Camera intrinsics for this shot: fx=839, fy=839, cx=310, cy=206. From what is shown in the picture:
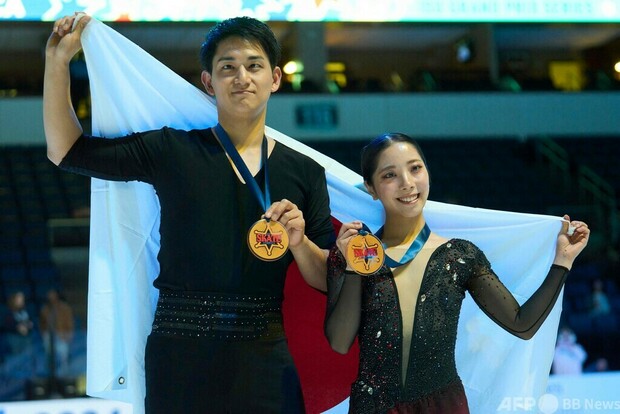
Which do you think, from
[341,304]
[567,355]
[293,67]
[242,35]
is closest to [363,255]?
[341,304]

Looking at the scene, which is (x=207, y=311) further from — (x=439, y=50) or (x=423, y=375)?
(x=439, y=50)

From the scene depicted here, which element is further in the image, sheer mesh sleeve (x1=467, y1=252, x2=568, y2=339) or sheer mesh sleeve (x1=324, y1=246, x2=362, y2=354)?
sheer mesh sleeve (x1=467, y1=252, x2=568, y2=339)

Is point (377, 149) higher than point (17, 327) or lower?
higher

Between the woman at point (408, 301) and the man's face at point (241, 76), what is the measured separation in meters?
0.34

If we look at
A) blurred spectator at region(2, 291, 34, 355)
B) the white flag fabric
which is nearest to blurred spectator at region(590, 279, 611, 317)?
blurred spectator at region(2, 291, 34, 355)

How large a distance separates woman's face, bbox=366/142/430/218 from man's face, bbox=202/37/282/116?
1.14 feet

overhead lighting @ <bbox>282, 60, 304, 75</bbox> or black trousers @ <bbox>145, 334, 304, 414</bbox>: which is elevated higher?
overhead lighting @ <bbox>282, 60, 304, 75</bbox>

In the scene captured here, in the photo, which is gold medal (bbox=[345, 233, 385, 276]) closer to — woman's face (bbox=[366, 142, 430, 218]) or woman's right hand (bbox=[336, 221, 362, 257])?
woman's right hand (bbox=[336, 221, 362, 257])

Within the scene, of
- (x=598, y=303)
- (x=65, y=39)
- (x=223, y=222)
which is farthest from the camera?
(x=598, y=303)

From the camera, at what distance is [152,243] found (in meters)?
2.28

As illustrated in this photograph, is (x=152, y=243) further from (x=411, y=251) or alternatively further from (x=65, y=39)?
(x=411, y=251)

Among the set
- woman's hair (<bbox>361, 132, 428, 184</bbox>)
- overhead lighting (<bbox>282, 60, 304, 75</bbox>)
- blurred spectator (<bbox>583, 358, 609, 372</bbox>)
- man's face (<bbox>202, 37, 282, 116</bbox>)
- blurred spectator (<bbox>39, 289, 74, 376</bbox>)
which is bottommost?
blurred spectator (<bbox>583, 358, 609, 372</bbox>)

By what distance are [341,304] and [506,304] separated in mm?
450

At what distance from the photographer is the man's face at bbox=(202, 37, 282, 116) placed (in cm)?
203
